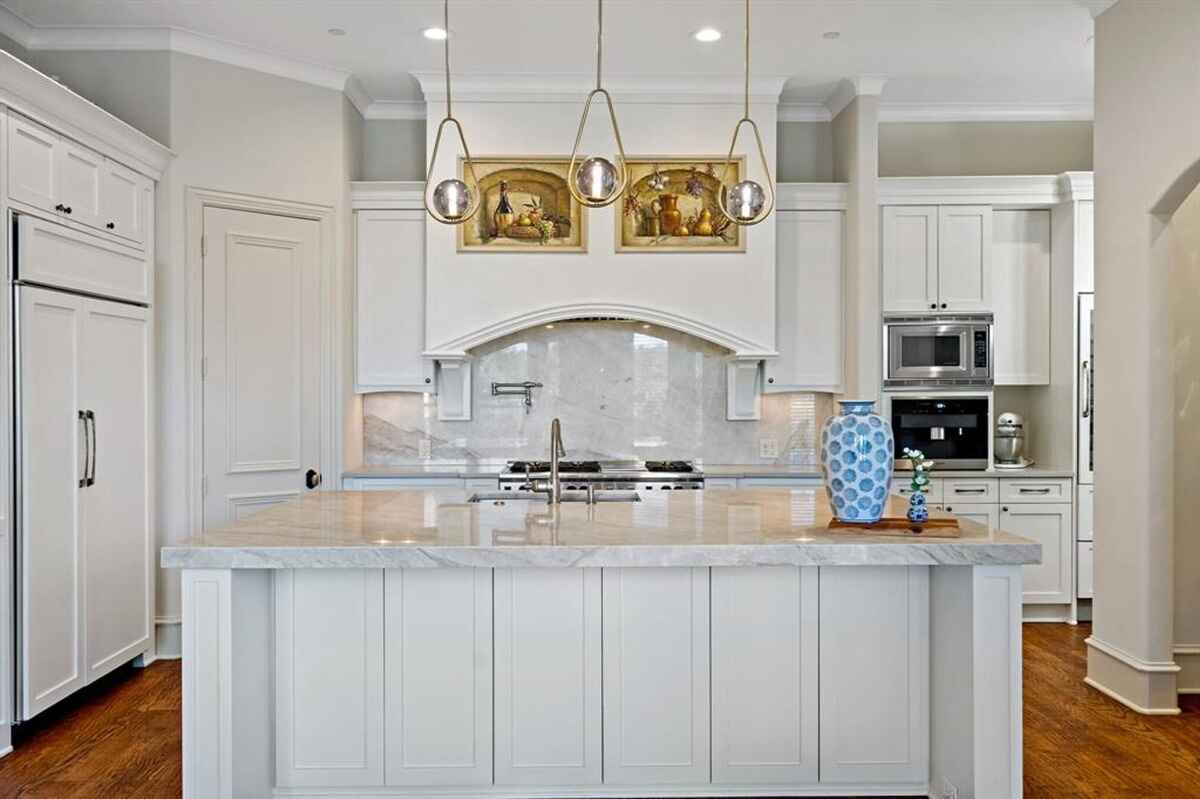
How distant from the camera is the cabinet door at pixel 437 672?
9.31 feet

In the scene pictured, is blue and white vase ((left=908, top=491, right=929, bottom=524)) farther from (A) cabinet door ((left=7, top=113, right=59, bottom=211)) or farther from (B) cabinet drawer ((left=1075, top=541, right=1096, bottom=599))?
(A) cabinet door ((left=7, top=113, right=59, bottom=211))

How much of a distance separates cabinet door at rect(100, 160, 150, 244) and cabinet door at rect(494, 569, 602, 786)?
8.45 feet

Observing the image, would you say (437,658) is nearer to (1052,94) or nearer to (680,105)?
(680,105)

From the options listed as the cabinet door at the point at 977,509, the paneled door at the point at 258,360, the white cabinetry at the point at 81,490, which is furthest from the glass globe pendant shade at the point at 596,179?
the cabinet door at the point at 977,509

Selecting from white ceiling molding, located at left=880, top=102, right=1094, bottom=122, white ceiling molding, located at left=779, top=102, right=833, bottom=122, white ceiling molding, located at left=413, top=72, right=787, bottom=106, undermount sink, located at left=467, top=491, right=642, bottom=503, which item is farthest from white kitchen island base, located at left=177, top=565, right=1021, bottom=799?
white ceiling molding, located at left=880, top=102, right=1094, bottom=122

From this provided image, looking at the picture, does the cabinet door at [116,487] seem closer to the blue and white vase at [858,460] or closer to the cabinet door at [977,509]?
the blue and white vase at [858,460]

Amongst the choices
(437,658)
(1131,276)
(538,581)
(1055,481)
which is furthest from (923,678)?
(1055,481)

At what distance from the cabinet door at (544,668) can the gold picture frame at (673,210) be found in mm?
2838

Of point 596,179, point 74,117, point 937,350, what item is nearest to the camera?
point 596,179

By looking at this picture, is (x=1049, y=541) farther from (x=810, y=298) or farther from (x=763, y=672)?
(x=763, y=672)

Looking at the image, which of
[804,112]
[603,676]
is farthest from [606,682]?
[804,112]

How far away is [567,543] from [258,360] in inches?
115

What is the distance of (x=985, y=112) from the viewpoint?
565 cm

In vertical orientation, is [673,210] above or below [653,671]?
above
